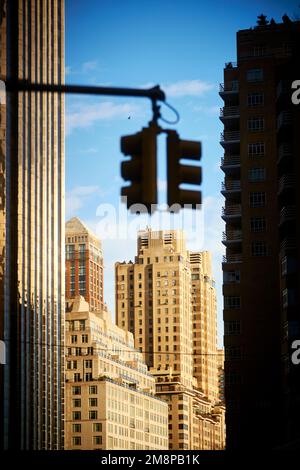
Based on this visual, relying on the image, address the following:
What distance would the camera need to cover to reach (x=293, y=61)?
8525 centimetres

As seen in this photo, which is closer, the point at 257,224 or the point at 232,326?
the point at 232,326

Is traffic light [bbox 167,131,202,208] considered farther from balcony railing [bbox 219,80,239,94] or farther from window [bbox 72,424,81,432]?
window [bbox 72,424,81,432]

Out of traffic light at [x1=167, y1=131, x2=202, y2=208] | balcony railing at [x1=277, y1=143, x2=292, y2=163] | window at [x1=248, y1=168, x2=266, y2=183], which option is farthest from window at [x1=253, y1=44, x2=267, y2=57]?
traffic light at [x1=167, y1=131, x2=202, y2=208]

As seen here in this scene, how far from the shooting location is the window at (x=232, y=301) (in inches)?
3585

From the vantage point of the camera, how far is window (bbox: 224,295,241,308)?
299ft

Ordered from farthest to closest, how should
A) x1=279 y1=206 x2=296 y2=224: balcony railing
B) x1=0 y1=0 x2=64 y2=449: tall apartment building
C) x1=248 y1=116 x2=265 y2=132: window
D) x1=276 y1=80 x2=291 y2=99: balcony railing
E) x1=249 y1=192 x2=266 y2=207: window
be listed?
x1=0 y1=0 x2=64 y2=449: tall apartment building, x1=248 y1=116 x2=265 y2=132: window, x1=249 y1=192 x2=266 y2=207: window, x1=276 y1=80 x2=291 y2=99: balcony railing, x1=279 y1=206 x2=296 y2=224: balcony railing

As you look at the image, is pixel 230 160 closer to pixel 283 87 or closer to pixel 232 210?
pixel 232 210

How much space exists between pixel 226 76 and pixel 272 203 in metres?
13.0

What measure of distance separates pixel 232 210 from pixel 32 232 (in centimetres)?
4506

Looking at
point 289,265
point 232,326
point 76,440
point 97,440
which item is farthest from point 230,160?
point 76,440

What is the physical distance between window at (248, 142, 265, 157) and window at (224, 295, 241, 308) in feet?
39.0

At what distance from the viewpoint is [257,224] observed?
304 feet

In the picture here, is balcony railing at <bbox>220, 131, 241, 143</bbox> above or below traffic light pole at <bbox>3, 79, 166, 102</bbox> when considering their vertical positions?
above

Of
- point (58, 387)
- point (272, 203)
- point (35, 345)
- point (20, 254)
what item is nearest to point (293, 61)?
point (272, 203)
